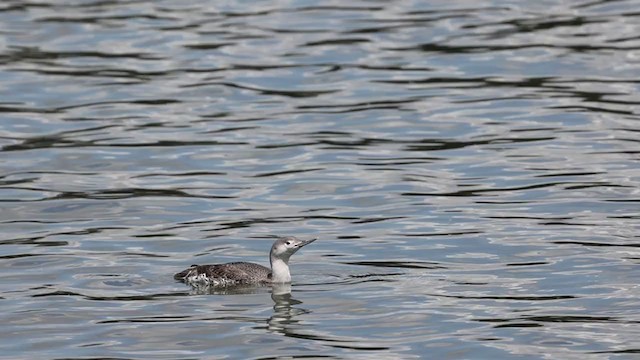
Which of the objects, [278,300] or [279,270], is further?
[279,270]

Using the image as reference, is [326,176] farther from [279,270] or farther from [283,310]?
[283,310]

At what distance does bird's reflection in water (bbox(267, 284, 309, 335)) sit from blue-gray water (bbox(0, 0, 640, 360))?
4 centimetres

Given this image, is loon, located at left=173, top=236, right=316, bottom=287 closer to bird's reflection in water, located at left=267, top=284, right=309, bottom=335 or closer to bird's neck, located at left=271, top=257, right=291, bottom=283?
Answer: bird's neck, located at left=271, top=257, right=291, bottom=283

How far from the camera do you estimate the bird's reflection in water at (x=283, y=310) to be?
56.1 ft

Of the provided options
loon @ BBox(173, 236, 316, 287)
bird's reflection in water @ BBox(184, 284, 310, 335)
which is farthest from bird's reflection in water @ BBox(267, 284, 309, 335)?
loon @ BBox(173, 236, 316, 287)

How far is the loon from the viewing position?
18453mm

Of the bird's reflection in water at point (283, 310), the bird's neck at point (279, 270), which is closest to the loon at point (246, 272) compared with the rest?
the bird's neck at point (279, 270)

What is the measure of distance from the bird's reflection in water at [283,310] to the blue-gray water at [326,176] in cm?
4

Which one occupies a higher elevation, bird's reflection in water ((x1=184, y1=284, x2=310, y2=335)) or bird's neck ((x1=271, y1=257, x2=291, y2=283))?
bird's neck ((x1=271, y1=257, x2=291, y2=283))

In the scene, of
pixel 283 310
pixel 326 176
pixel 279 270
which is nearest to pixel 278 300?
pixel 283 310

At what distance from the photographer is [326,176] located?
24.0 metres

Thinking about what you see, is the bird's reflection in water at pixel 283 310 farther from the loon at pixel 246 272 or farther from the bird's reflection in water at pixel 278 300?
the loon at pixel 246 272

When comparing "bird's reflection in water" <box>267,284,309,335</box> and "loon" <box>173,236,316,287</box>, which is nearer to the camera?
"bird's reflection in water" <box>267,284,309,335</box>

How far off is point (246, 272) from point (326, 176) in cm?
565
